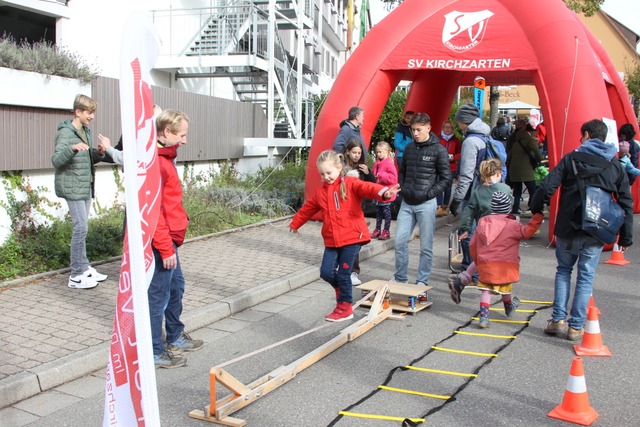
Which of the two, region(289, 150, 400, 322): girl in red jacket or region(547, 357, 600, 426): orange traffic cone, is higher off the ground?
region(289, 150, 400, 322): girl in red jacket

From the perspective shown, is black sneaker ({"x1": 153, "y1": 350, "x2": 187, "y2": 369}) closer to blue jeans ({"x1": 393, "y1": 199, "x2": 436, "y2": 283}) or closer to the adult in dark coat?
blue jeans ({"x1": 393, "y1": 199, "x2": 436, "y2": 283})

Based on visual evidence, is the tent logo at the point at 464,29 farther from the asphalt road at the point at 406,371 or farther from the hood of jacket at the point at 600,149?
the hood of jacket at the point at 600,149

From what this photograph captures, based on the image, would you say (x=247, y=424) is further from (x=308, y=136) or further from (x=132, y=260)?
(x=308, y=136)

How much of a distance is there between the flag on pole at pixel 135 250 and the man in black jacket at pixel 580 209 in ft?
13.3

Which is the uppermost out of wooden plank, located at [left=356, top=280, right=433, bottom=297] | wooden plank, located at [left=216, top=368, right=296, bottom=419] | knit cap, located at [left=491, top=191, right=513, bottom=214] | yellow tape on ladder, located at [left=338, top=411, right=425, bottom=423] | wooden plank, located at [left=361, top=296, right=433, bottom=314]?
knit cap, located at [left=491, top=191, right=513, bottom=214]

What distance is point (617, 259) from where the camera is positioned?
358 inches

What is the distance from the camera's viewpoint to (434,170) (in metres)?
7.05

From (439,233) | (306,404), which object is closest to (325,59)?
(439,233)

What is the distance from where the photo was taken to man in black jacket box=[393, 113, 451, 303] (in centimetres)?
700

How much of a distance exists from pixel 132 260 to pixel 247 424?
1.96 metres

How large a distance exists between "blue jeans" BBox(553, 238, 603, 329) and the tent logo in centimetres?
584

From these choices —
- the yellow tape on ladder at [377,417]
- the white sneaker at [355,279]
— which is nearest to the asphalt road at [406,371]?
the yellow tape on ladder at [377,417]

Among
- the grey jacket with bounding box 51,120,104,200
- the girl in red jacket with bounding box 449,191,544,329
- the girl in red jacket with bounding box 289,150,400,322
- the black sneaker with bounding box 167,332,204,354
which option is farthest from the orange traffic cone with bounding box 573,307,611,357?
the grey jacket with bounding box 51,120,104,200

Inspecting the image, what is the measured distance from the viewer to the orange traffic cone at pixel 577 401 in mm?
3953
